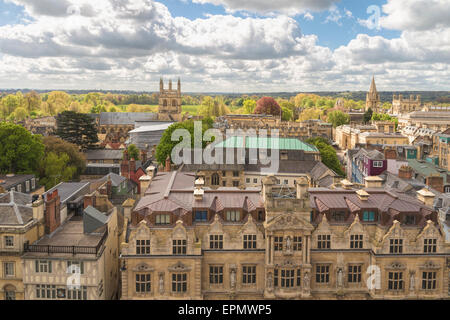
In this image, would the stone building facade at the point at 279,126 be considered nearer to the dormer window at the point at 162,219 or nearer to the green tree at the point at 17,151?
the green tree at the point at 17,151

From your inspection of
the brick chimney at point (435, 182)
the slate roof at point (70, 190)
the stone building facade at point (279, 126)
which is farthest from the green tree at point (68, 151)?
the brick chimney at point (435, 182)

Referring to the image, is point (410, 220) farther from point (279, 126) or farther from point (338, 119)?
point (338, 119)

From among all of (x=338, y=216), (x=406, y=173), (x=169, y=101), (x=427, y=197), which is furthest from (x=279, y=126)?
(x=338, y=216)

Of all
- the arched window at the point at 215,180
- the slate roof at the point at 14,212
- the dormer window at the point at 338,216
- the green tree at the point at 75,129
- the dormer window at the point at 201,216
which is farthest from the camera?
the green tree at the point at 75,129
